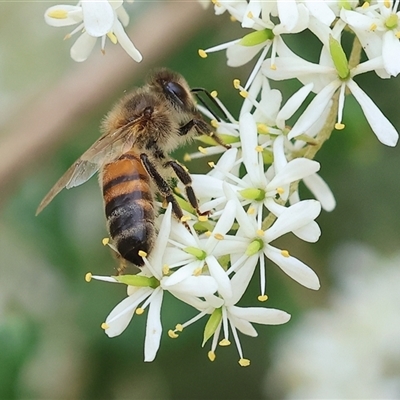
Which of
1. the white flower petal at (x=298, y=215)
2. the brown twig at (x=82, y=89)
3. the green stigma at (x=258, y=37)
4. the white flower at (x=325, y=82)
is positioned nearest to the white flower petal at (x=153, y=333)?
the white flower petal at (x=298, y=215)

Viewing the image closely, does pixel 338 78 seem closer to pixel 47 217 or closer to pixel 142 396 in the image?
pixel 47 217

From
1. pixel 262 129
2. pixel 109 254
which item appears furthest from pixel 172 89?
pixel 109 254

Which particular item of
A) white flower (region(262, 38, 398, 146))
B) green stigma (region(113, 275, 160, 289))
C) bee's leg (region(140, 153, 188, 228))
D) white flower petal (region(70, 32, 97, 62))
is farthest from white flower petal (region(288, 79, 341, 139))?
white flower petal (region(70, 32, 97, 62))

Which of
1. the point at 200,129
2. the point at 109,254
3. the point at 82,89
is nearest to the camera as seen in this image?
the point at 200,129

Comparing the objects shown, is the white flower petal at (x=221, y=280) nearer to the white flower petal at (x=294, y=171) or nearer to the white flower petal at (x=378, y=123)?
the white flower petal at (x=294, y=171)

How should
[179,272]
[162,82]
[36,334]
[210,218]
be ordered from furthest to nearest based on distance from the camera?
1. [36,334]
2. [162,82]
3. [210,218]
4. [179,272]

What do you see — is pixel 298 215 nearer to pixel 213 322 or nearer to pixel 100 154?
pixel 213 322

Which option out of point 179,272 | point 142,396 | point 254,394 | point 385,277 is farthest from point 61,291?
point 179,272
